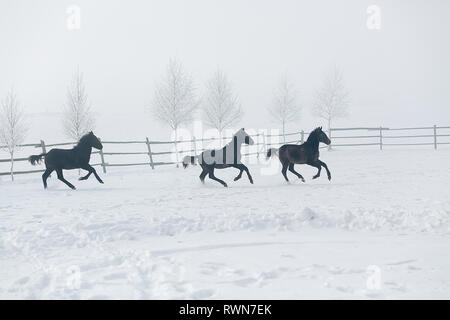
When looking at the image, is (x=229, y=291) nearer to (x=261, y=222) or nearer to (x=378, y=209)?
(x=261, y=222)

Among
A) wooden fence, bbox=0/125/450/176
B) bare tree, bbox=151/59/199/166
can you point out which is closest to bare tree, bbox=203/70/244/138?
wooden fence, bbox=0/125/450/176

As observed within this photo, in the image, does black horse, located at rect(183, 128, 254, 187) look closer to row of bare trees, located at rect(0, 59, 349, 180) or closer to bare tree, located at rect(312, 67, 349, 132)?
row of bare trees, located at rect(0, 59, 349, 180)

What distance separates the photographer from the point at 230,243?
530 cm

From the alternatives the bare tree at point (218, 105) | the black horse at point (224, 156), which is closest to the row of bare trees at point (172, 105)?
the bare tree at point (218, 105)

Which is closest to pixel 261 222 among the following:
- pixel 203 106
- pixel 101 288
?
pixel 101 288

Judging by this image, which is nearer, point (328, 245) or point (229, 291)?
point (229, 291)

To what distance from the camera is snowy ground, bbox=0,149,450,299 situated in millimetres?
3639

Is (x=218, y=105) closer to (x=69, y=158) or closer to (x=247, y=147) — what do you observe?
(x=247, y=147)

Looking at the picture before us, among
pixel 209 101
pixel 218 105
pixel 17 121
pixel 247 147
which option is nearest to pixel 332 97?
pixel 218 105

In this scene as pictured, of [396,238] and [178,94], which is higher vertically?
[178,94]

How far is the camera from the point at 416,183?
32.9ft

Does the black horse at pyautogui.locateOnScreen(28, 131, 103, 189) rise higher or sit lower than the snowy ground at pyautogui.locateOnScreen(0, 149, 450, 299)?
higher

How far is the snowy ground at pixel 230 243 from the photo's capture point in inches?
143

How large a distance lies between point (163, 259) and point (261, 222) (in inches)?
88.4
